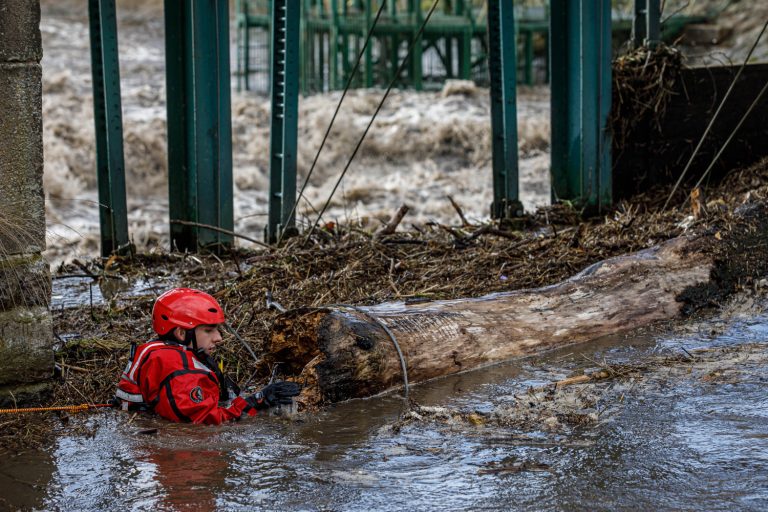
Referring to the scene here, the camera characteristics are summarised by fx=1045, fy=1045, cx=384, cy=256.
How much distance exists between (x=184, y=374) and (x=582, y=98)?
636 cm

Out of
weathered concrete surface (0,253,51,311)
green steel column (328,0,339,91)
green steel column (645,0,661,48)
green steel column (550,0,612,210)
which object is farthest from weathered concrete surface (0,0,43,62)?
green steel column (328,0,339,91)

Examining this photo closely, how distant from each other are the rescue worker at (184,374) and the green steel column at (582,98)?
6.00 metres

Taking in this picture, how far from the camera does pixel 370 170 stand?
22953mm

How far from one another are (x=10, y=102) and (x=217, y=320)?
162 centimetres

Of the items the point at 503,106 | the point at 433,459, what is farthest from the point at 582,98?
the point at 433,459

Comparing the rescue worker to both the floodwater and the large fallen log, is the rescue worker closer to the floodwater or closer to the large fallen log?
the floodwater

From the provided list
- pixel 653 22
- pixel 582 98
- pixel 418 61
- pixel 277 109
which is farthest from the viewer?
pixel 418 61

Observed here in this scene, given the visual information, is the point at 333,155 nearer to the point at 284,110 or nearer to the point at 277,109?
the point at 277,109

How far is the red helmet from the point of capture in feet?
18.9

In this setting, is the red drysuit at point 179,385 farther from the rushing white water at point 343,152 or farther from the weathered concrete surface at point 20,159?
the rushing white water at point 343,152

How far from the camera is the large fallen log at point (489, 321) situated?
598 cm

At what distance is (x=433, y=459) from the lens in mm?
5059

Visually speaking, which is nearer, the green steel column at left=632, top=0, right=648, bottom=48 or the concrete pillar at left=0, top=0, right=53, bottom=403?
the concrete pillar at left=0, top=0, right=53, bottom=403

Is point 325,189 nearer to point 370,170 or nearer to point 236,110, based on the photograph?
point 370,170
